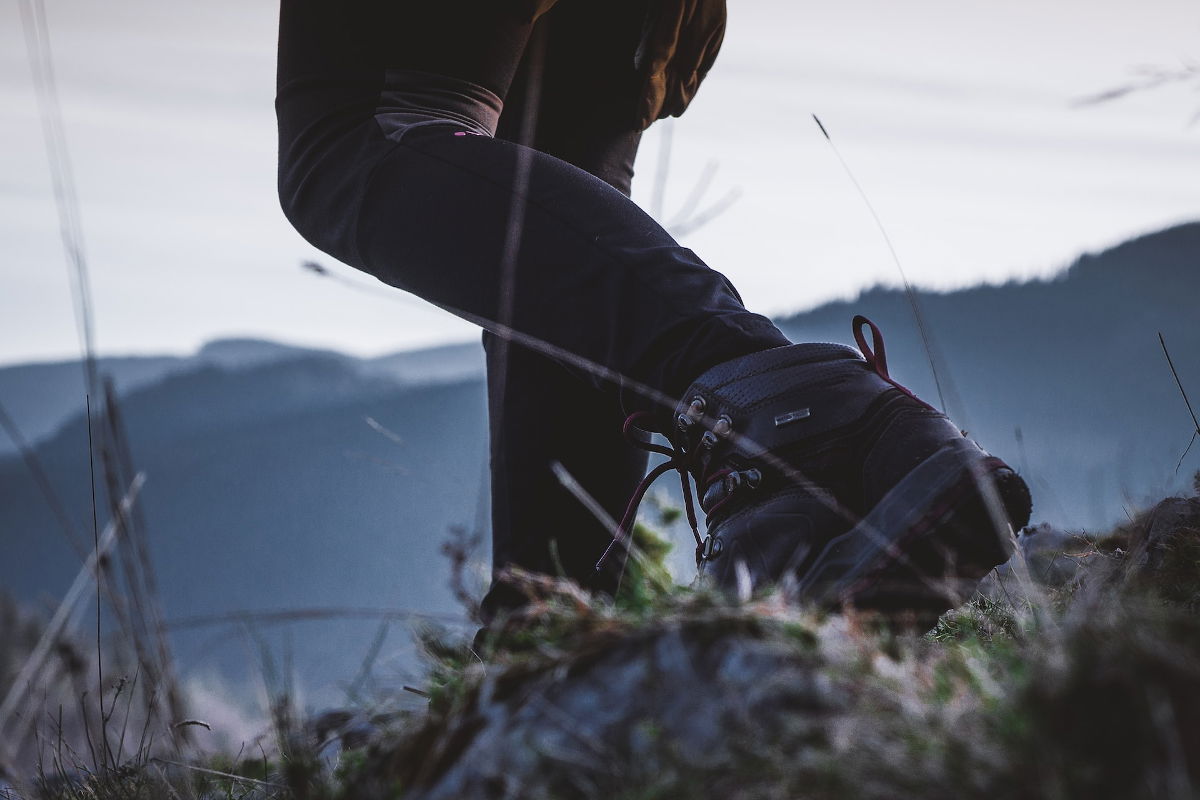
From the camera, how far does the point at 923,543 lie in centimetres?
111

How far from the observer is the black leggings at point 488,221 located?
4.22ft

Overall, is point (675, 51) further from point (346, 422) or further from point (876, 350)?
point (346, 422)

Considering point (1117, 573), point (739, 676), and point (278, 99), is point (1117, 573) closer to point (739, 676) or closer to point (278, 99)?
point (739, 676)

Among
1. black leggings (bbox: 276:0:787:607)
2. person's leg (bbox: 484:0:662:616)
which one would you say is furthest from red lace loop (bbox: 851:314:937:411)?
person's leg (bbox: 484:0:662:616)

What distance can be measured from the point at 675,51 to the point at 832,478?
995 mm

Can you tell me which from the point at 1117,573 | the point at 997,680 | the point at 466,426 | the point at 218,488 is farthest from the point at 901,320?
the point at 218,488

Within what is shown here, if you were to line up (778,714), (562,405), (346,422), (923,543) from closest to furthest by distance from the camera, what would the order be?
(778,714), (923,543), (562,405), (346,422)

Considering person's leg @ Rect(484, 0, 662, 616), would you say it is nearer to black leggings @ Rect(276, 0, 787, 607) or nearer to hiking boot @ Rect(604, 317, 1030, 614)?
black leggings @ Rect(276, 0, 787, 607)

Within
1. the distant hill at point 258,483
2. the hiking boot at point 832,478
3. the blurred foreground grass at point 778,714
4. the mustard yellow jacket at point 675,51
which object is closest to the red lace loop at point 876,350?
the hiking boot at point 832,478

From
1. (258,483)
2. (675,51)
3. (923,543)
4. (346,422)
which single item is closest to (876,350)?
(923,543)

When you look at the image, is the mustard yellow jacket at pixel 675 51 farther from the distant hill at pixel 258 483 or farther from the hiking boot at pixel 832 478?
the distant hill at pixel 258 483

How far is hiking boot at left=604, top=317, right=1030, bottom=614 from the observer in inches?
43.9

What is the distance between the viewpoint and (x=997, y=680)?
2.66 ft

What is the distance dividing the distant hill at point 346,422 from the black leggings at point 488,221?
192 inches
